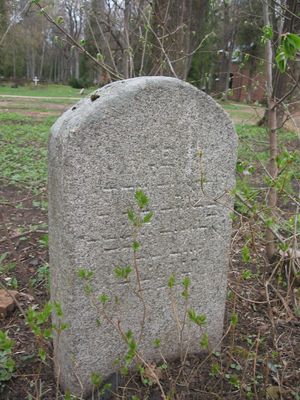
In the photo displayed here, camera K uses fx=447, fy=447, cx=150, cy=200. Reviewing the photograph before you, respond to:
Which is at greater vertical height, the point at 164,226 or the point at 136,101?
the point at 136,101

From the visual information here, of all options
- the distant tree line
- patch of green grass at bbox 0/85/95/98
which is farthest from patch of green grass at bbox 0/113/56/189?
patch of green grass at bbox 0/85/95/98

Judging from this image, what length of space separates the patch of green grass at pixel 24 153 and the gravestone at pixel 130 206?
1.94 meters

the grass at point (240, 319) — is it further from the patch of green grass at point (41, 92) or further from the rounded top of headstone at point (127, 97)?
the patch of green grass at point (41, 92)

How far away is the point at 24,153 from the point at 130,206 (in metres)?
5.47

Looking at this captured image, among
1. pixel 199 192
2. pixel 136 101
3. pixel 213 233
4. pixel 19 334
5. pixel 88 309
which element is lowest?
pixel 19 334

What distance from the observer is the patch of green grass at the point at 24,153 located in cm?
566

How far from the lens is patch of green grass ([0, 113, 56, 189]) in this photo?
5.66 m

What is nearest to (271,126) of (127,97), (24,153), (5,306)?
(127,97)

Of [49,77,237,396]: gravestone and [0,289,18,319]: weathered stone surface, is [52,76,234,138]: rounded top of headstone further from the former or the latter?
[0,289,18,319]: weathered stone surface

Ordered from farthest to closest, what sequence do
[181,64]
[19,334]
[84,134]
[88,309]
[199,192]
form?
[181,64] → [19,334] → [199,192] → [88,309] → [84,134]

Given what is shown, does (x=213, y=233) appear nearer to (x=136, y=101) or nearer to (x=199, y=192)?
(x=199, y=192)

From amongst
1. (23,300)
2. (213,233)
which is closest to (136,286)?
(213,233)

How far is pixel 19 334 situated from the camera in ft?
8.73

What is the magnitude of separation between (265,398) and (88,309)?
0.98 m
